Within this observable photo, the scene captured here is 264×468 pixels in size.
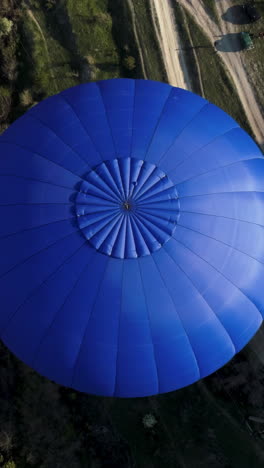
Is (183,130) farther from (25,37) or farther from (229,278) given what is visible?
(25,37)

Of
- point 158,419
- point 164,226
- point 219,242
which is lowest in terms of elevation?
point 158,419

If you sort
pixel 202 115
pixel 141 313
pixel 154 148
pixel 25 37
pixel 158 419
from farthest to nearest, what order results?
pixel 25 37 → pixel 158 419 → pixel 202 115 → pixel 154 148 → pixel 141 313

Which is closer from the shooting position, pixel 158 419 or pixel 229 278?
pixel 229 278

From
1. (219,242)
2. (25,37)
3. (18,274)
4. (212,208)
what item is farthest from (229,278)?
(25,37)

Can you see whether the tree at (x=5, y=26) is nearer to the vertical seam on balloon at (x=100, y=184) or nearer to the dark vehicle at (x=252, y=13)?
the dark vehicle at (x=252, y=13)

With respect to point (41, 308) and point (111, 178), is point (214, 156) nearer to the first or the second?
point (111, 178)

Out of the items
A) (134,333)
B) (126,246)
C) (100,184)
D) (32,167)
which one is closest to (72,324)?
(134,333)
